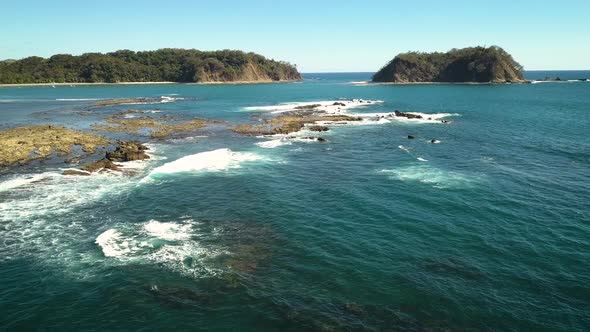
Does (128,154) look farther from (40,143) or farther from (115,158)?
(40,143)

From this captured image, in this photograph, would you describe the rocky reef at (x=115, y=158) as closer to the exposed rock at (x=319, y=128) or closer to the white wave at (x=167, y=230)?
the white wave at (x=167, y=230)

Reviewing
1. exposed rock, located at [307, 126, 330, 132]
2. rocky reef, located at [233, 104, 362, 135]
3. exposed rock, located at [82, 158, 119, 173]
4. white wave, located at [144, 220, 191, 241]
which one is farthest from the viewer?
exposed rock, located at [307, 126, 330, 132]

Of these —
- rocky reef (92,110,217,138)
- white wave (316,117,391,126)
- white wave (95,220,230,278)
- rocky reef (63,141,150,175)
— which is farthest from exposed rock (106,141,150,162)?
white wave (316,117,391,126)

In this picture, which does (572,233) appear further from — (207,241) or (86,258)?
(86,258)

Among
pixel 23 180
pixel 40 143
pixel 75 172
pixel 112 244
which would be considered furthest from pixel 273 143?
pixel 112 244

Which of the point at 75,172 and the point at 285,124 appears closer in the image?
the point at 75,172

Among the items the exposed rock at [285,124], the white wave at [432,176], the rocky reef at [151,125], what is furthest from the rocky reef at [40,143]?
the white wave at [432,176]

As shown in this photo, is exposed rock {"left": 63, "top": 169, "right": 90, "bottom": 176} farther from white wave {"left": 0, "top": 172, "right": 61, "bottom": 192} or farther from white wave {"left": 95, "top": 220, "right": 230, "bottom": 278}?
white wave {"left": 95, "top": 220, "right": 230, "bottom": 278}
